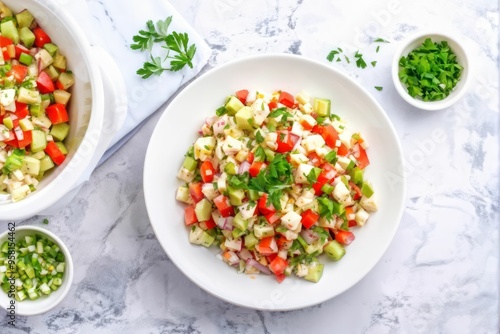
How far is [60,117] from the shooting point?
2156 millimetres

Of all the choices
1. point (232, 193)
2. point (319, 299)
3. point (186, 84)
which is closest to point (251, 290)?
point (319, 299)

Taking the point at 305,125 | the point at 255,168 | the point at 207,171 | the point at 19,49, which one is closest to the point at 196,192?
the point at 207,171

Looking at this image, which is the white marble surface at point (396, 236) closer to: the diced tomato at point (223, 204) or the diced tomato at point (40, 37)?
the diced tomato at point (223, 204)

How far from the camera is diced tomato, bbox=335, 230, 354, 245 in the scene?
2.43 m

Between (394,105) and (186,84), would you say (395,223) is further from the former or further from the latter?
(186,84)

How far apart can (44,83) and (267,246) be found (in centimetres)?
95

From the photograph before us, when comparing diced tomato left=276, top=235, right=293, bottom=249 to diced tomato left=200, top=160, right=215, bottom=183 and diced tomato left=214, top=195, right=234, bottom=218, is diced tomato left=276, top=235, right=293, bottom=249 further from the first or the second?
diced tomato left=200, top=160, right=215, bottom=183

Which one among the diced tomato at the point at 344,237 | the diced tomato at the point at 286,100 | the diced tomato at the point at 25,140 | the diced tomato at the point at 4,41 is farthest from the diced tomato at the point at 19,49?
the diced tomato at the point at 344,237

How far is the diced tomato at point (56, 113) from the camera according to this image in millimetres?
2150

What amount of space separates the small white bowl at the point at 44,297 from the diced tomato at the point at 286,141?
902 millimetres

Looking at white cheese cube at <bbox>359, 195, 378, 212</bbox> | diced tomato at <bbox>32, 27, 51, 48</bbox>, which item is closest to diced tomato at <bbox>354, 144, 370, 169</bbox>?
white cheese cube at <bbox>359, 195, 378, 212</bbox>

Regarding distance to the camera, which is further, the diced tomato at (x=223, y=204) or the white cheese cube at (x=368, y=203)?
the white cheese cube at (x=368, y=203)

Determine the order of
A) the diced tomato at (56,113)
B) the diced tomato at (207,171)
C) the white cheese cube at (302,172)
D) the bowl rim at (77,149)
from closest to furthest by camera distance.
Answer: the bowl rim at (77,149) < the diced tomato at (56,113) < the white cheese cube at (302,172) < the diced tomato at (207,171)

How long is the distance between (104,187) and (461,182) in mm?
1431
